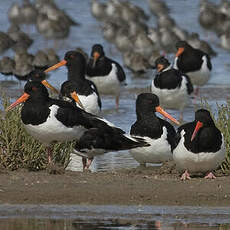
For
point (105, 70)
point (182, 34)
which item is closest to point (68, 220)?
point (105, 70)

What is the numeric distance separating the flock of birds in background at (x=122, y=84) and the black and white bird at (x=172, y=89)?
0.06 feet

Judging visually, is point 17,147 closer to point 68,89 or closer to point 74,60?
point 68,89

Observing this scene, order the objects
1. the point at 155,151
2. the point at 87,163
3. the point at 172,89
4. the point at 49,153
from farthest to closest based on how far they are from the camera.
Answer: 1. the point at 172,89
2. the point at 87,163
3. the point at 155,151
4. the point at 49,153

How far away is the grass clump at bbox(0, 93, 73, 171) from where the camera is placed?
9.90 meters

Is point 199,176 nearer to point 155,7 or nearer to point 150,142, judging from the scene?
point 150,142

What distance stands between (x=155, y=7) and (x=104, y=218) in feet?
83.4

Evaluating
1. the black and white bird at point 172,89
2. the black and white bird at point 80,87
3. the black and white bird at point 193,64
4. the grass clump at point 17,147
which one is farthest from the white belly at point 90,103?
the black and white bird at point 193,64

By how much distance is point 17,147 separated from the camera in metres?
9.95

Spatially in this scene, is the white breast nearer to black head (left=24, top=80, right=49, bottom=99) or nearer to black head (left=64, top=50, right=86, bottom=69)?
black head (left=24, top=80, right=49, bottom=99)

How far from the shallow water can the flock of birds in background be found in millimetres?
1432

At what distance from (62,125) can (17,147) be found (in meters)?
0.56

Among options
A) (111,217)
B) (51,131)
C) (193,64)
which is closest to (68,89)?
(51,131)

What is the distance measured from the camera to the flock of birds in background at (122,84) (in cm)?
972

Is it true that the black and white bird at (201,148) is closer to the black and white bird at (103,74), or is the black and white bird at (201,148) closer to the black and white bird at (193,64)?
the black and white bird at (103,74)
